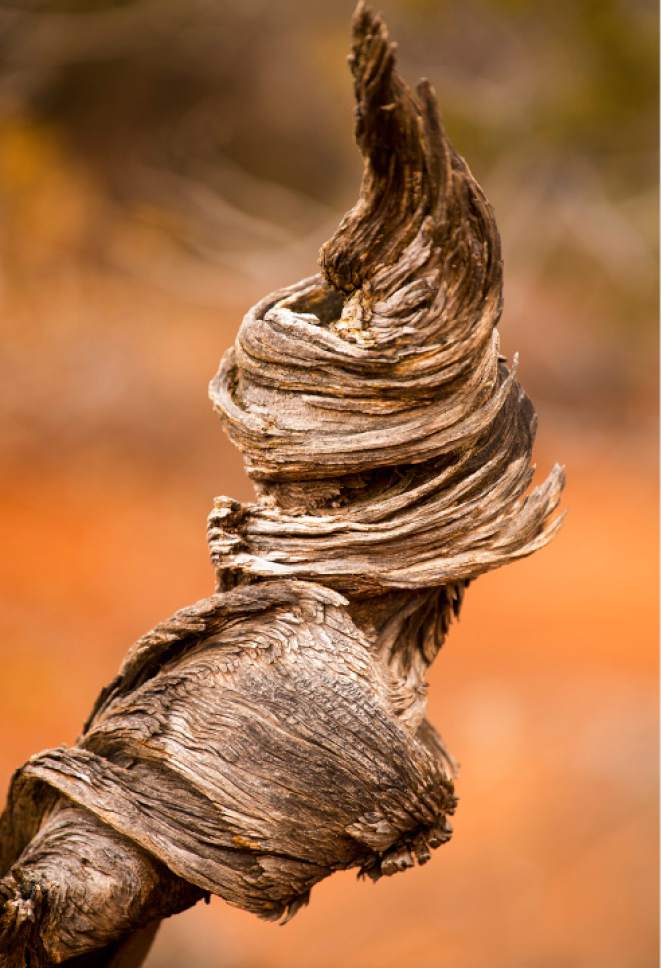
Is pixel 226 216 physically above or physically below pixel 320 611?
above

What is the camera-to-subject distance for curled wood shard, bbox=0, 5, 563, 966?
92cm

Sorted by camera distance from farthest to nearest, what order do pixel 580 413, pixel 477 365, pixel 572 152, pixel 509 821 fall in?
1. pixel 580 413
2. pixel 572 152
3. pixel 509 821
4. pixel 477 365

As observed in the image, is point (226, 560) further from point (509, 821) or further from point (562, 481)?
point (509, 821)

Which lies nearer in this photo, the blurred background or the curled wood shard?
the curled wood shard

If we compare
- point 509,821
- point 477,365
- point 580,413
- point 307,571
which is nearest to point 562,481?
point 477,365

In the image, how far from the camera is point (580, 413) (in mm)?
6262

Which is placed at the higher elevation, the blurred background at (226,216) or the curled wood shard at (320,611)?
the blurred background at (226,216)

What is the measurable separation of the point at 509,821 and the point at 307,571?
2.81m

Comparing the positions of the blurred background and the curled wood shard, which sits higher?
the blurred background

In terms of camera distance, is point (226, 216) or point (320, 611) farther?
point (226, 216)

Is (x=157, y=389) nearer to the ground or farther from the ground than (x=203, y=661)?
farther from the ground

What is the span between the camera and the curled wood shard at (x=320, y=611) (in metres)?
0.92

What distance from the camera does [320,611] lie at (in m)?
0.97

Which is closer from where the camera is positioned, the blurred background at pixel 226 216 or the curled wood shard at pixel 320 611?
the curled wood shard at pixel 320 611
